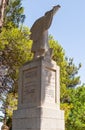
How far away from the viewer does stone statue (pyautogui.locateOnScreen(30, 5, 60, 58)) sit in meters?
11.6

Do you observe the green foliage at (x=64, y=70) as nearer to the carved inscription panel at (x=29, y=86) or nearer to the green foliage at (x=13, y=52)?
the green foliage at (x=13, y=52)

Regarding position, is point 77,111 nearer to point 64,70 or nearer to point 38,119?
point 64,70

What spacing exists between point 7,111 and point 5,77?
7.15 ft

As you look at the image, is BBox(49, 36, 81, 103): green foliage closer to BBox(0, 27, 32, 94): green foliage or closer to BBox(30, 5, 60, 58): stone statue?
BBox(0, 27, 32, 94): green foliage

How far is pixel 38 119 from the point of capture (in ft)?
34.1

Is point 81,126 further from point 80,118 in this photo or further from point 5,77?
point 5,77

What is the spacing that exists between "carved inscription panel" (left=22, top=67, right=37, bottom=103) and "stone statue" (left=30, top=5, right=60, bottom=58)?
71cm

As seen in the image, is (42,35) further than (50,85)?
Yes

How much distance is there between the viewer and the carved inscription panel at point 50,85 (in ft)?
35.9

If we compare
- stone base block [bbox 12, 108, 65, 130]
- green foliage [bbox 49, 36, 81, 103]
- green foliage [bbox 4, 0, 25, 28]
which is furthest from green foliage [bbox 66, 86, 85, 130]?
stone base block [bbox 12, 108, 65, 130]

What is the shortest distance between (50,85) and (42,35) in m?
1.80

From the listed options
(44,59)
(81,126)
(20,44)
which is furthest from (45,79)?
(81,126)

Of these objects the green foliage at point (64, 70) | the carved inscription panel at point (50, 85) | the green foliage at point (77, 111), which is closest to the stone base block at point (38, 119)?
the carved inscription panel at point (50, 85)

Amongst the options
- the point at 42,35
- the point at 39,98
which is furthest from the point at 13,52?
the point at 39,98
